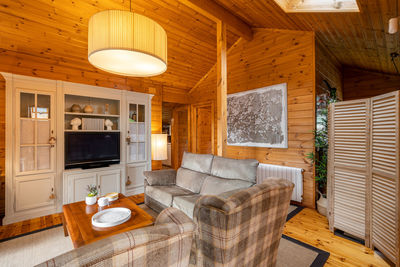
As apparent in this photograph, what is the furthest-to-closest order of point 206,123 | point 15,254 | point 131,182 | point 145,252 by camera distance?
point 206,123, point 131,182, point 15,254, point 145,252

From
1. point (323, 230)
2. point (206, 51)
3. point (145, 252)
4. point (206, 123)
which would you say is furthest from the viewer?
point (206, 123)

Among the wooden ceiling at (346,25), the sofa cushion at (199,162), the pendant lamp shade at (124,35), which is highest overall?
the wooden ceiling at (346,25)

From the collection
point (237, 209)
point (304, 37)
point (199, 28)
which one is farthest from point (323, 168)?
point (199, 28)

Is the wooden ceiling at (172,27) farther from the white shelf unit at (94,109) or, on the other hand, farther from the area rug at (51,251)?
the area rug at (51,251)

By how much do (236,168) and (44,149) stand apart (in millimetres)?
3079

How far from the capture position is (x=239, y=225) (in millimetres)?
883

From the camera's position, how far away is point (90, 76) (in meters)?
3.79

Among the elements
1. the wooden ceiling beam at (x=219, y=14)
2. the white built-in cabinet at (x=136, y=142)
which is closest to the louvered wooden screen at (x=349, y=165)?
the wooden ceiling beam at (x=219, y=14)

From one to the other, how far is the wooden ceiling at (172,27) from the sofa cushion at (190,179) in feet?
8.69

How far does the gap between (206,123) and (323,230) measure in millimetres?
3904

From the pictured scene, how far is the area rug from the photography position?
74.5 inches

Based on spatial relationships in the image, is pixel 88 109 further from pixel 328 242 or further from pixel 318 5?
pixel 328 242

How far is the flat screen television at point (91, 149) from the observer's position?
3.24 meters

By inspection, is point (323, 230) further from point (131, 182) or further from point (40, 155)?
point (40, 155)
